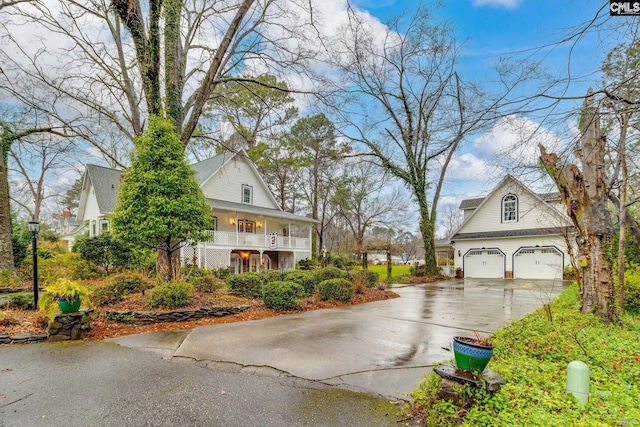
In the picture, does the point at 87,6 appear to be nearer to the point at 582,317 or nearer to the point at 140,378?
the point at 140,378

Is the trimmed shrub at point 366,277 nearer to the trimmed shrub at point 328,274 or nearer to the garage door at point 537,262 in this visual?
the trimmed shrub at point 328,274

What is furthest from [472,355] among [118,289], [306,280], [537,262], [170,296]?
[537,262]

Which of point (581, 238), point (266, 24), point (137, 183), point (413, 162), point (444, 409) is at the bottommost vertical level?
point (444, 409)

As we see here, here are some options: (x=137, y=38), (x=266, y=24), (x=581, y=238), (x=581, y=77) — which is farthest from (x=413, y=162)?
(x=581, y=77)

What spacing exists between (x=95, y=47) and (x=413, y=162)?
17302mm

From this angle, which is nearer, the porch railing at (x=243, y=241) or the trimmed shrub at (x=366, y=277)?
the trimmed shrub at (x=366, y=277)

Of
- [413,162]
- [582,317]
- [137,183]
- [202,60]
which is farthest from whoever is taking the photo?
[413,162]

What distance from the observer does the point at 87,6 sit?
9578mm

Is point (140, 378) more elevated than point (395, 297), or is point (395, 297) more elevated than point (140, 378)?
point (140, 378)

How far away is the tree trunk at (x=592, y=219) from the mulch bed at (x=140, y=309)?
19.5 ft

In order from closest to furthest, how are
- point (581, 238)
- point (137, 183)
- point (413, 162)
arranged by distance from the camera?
point (581, 238), point (137, 183), point (413, 162)

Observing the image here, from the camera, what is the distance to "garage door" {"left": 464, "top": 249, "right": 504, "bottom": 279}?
20328 mm

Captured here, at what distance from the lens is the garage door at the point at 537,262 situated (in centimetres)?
1837

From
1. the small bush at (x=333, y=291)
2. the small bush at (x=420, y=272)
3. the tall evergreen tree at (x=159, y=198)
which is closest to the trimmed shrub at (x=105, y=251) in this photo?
the tall evergreen tree at (x=159, y=198)
